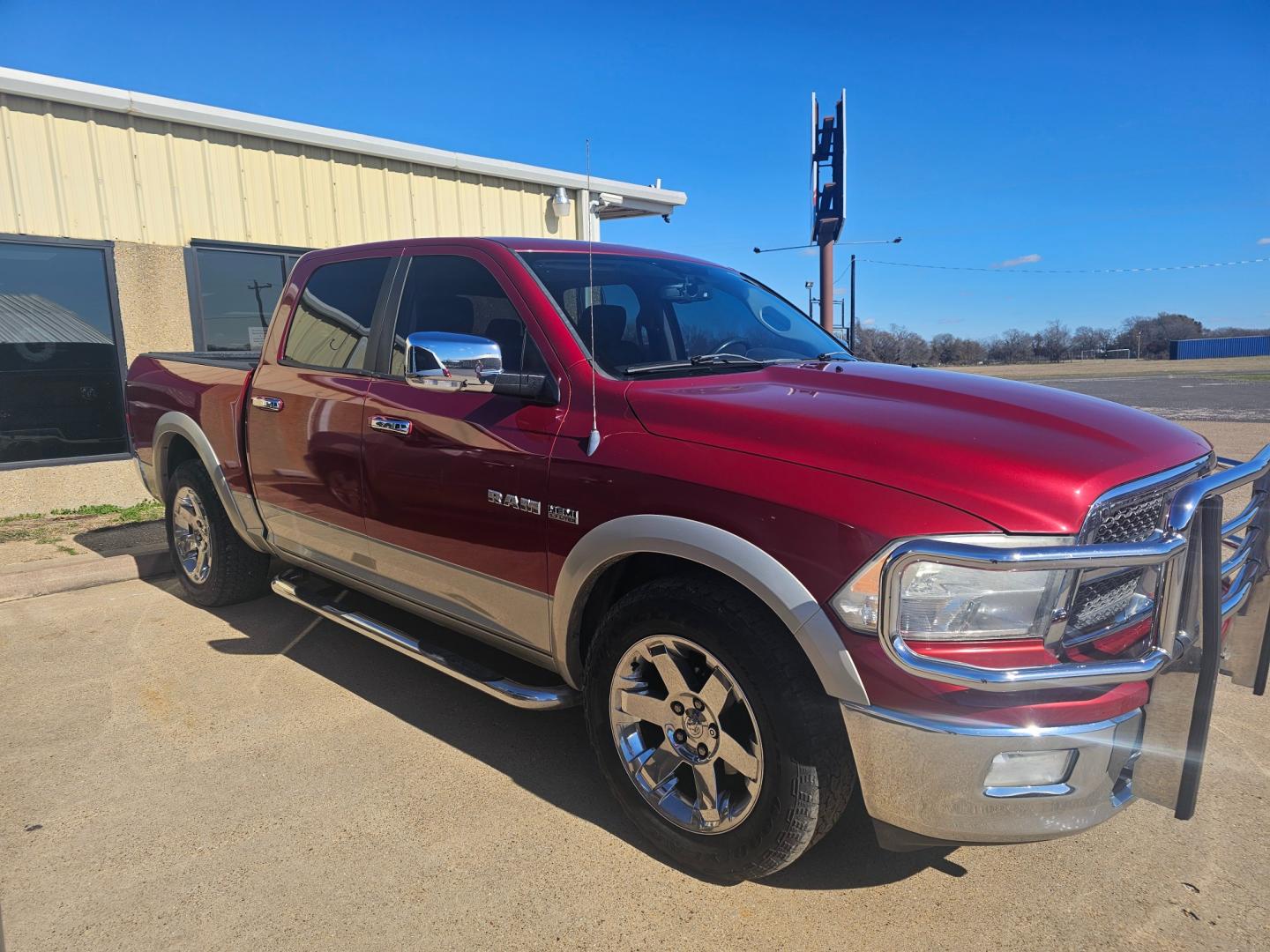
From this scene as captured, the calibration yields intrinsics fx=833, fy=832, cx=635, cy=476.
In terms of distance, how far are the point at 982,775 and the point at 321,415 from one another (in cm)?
300

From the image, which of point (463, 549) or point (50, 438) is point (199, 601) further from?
point (50, 438)

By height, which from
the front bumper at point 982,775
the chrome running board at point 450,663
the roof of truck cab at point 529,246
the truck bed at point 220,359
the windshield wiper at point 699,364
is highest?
the roof of truck cab at point 529,246

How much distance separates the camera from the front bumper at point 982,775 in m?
1.94

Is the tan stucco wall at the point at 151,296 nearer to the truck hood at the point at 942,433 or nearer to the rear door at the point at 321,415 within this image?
the rear door at the point at 321,415

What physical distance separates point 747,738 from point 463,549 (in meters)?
1.30

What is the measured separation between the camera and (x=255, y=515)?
431 cm

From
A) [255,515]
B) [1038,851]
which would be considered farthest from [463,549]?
[1038,851]

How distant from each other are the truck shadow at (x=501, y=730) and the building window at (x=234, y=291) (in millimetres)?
4178

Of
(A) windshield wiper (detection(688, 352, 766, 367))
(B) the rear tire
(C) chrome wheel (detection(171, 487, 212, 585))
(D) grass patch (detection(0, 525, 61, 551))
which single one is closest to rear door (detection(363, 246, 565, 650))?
(A) windshield wiper (detection(688, 352, 766, 367))

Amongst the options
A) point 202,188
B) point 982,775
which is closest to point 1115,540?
point 982,775

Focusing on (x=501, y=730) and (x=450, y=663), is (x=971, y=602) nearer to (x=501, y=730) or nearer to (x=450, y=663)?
(x=450, y=663)

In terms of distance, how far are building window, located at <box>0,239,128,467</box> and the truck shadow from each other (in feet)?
12.9

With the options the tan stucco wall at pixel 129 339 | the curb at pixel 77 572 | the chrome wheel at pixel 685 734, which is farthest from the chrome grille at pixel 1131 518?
the tan stucco wall at pixel 129 339

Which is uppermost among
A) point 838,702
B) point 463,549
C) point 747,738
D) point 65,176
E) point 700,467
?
point 65,176
